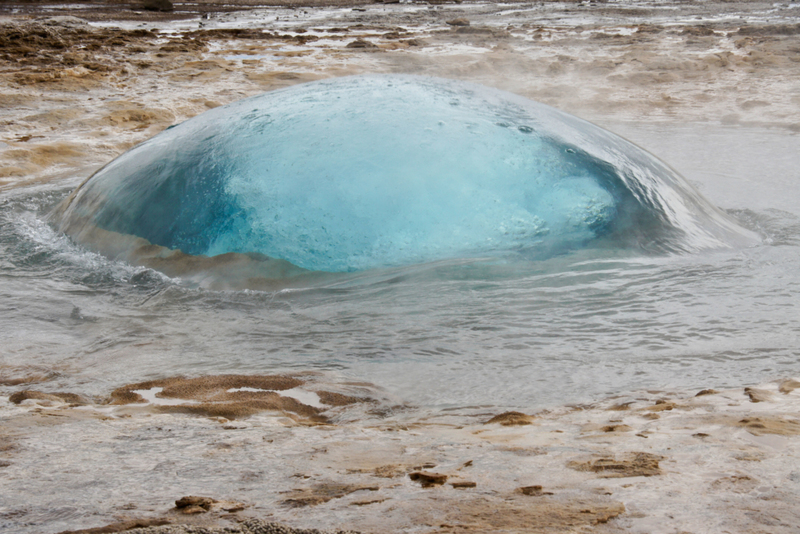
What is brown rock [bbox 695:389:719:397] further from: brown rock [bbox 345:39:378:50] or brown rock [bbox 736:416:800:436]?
brown rock [bbox 345:39:378:50]

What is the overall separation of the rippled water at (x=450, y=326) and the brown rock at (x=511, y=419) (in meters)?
0.09

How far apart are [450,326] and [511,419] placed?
2.15 feet

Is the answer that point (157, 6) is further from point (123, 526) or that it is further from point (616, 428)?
point (123, 526)

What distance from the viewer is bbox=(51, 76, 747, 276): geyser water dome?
2.46m

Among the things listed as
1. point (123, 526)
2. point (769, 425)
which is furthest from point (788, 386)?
point (123, 526)

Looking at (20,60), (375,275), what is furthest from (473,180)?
(20,60)

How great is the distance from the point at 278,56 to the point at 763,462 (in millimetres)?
9418

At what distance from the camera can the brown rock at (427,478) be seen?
1128 millimetres

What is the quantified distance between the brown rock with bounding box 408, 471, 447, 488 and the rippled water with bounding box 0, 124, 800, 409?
551 mm

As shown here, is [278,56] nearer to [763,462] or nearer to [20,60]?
[20,60]

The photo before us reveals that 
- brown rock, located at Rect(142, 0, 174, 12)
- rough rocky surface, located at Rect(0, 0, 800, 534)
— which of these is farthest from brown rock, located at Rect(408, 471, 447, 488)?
brown rock, located at Rect(142, 0, 174, 12)

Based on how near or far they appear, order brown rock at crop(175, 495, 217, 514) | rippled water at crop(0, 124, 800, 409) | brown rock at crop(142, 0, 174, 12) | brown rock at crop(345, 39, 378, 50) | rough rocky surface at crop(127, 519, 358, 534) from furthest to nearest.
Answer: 1. brown rock at crop(142, 0, 174, 12)
2. brown rock at crop(345, 39, 378, 50)
3. rippled water at crop(0, 124, 800, 409)
4. brown rock at crop(175, 495, 217, 514)
5. rough rocky surface at crop(127, 519, 358, 534)

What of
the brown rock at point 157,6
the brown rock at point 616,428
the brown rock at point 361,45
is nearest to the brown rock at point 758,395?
the brown rock at point 616,428

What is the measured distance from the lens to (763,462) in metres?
1.17
